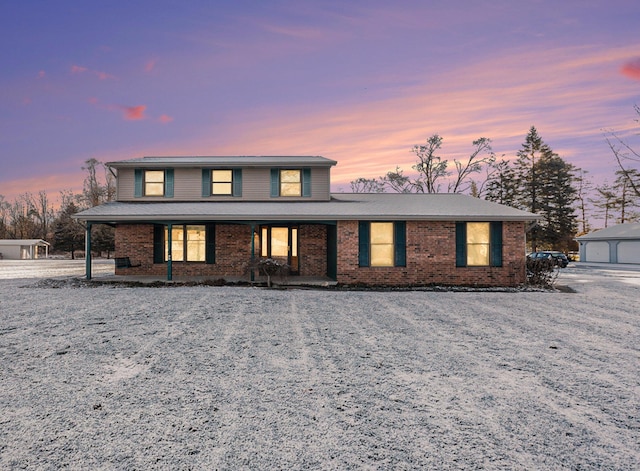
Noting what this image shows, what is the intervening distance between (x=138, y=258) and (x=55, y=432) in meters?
13.8

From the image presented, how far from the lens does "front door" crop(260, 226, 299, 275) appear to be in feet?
49.4

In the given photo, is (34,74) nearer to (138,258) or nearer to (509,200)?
(138,258)

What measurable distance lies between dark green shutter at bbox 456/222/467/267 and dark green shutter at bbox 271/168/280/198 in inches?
311

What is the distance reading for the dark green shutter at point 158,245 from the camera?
50.2ft

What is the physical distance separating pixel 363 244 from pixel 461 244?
150 inches

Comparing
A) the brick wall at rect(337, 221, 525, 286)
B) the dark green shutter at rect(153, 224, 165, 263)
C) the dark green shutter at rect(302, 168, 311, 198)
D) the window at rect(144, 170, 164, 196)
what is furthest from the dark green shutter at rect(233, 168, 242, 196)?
the brick wall at rect(337, 221, 525, 286)

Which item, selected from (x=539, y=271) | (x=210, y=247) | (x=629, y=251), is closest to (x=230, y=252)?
(x=210, y=247)

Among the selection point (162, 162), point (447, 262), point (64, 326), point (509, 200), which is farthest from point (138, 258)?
point (509, 200)

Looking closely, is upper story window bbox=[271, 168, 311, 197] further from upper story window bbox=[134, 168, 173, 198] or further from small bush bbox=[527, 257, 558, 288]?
small bush bbox=[527, 257, 558, 288]

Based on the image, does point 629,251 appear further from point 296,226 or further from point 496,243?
point 296,226

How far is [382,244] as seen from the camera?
13.1 metres

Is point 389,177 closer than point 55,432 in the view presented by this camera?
No

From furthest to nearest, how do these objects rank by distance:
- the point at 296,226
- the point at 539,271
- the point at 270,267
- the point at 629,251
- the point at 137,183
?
1. the point at 629,251
2. the point at 137,183
3. the point at 296,226
4. the point at 539,271
5. the point at 270,267

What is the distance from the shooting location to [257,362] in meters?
4.81
